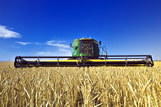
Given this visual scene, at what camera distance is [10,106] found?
1.09 metres

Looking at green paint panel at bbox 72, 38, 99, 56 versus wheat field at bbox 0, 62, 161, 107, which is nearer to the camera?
wheat field at bbox 0, 62, 161, 107

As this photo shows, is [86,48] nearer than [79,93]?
No

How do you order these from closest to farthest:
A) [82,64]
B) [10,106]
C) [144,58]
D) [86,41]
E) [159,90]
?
1. [10,106]
2. [159,90]
3. [82,64]
4. [144,58]
5. [86,41]

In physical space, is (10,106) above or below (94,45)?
below

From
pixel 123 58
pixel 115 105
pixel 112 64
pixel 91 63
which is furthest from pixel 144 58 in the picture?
pixel 115 105

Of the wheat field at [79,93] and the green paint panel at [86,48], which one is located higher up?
the green paint panel at [86,48]

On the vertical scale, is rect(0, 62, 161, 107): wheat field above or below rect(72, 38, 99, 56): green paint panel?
below

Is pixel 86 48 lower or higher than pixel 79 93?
higher

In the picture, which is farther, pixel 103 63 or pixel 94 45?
pixel 94 45

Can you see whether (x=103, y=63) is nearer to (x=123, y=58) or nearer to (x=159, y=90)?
(x=123, y=58)

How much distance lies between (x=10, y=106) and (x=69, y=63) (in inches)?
255

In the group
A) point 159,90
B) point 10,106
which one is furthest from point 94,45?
point 10,106

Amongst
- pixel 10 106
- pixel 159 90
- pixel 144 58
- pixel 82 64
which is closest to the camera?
pixel 10 106

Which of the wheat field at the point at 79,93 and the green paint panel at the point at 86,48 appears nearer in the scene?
the wheat field at the point at 79,93
